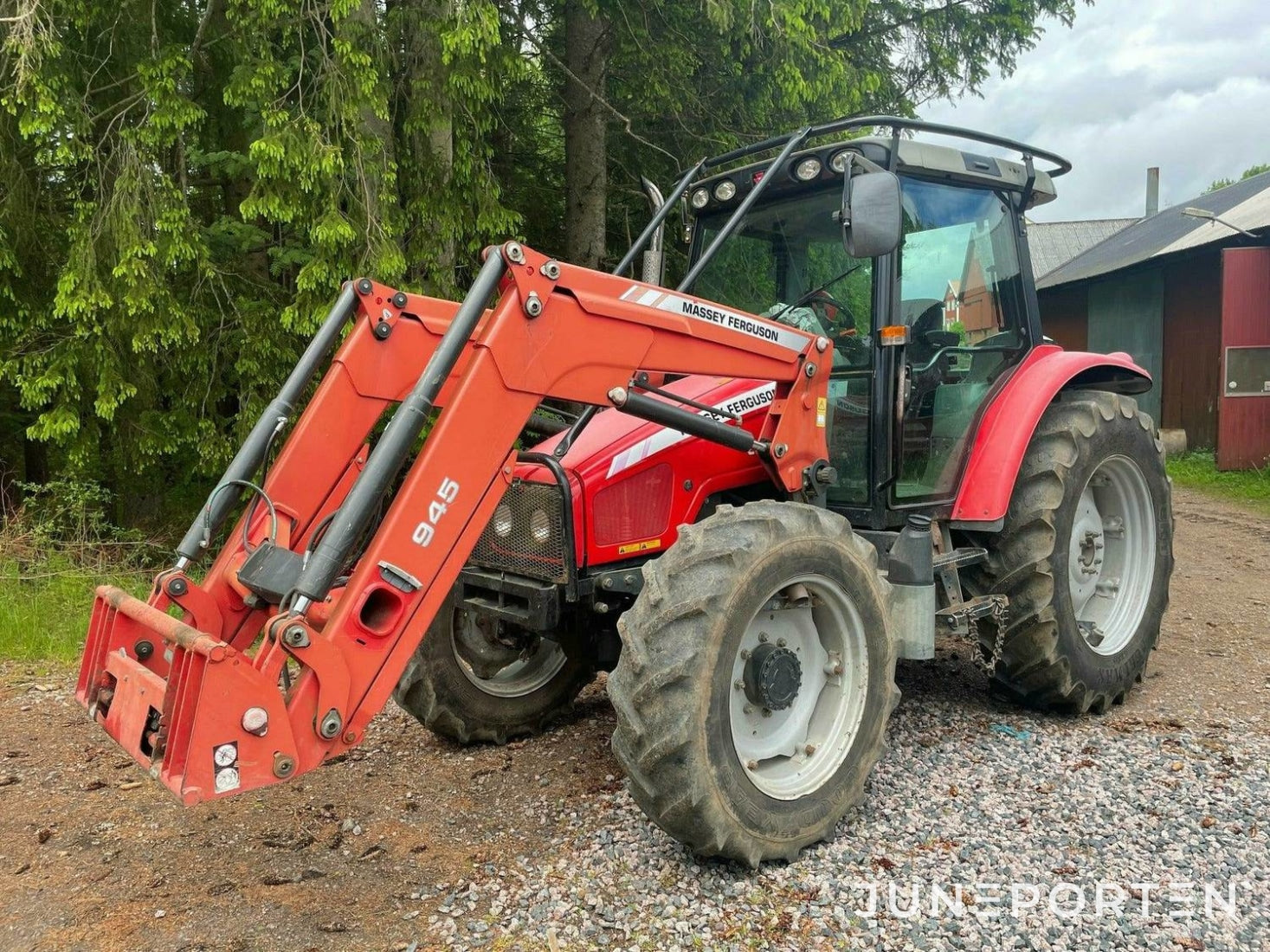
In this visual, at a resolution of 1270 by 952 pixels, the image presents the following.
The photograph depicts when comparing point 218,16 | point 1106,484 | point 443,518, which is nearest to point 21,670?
point 443,518

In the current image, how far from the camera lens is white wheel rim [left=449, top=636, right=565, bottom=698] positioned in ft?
14.3

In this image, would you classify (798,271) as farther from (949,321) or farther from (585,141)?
(585,141)

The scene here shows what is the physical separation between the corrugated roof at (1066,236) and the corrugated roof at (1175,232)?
11921 mm

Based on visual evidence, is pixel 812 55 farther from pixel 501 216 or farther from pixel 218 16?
pixel 218 16

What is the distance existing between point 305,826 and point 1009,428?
334cm

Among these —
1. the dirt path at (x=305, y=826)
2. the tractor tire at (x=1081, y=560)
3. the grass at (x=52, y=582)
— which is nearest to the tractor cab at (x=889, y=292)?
the tractor tire at (x=1081, y=560)

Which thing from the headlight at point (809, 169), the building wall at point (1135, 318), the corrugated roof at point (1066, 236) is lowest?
the headlight at point (809, 169)

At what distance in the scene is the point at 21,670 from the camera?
223 inches

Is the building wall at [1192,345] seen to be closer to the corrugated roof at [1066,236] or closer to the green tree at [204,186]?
the green tree at [204,186]

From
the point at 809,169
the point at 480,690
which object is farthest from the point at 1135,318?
the point at 480,690

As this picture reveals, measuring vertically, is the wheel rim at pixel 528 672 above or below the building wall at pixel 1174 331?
below

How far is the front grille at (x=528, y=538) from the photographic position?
3627 millimetres

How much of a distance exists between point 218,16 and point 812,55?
4.58m

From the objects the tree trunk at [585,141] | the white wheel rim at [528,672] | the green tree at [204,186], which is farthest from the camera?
the tree trunk at [585,141]
